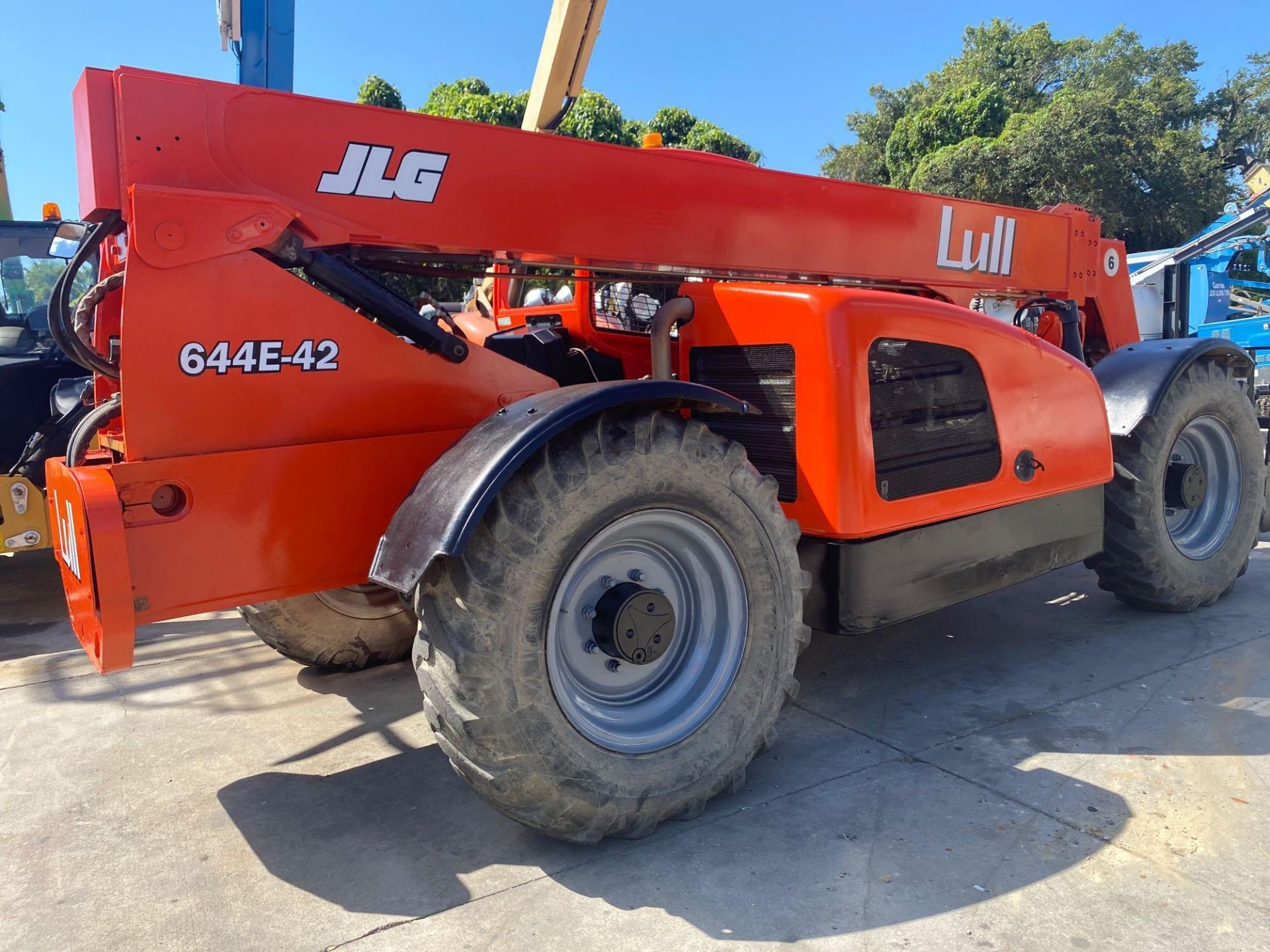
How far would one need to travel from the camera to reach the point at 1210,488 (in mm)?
5387

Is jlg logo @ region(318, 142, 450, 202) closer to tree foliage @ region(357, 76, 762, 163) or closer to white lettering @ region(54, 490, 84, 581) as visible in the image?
white lettering @ region(54, 490, 84, 581)

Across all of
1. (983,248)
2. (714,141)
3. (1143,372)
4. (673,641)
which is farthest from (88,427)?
(714,141)

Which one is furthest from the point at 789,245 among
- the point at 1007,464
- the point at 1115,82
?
the point at 1115,82

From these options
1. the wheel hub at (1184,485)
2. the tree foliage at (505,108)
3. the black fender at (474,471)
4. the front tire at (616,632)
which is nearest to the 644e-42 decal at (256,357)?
the black fender at (474,471)

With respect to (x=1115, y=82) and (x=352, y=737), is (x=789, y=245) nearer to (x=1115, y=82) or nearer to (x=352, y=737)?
(x=352, y=737)

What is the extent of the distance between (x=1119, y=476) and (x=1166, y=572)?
0.62m

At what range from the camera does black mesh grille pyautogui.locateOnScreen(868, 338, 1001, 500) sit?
3.51 meters

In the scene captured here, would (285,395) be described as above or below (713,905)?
above

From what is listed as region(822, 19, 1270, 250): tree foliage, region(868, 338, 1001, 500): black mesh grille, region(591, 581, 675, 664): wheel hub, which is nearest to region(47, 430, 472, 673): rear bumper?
region(591, 581, 675, 664): wheel hub

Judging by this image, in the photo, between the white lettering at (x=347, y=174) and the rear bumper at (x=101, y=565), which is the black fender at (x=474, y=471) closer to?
the rear bumper at (x=101, y=565)

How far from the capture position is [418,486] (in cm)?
272

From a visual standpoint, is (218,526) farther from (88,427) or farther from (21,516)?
(21,516)

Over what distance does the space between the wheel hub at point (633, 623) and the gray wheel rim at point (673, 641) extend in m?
0.09

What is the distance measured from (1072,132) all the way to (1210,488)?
20.0m
